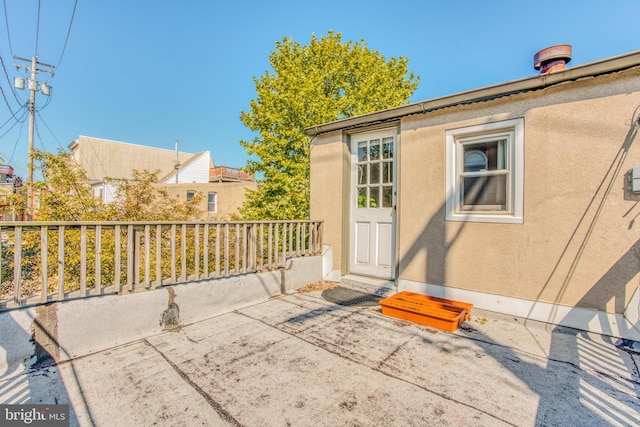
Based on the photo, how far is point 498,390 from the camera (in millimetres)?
2074

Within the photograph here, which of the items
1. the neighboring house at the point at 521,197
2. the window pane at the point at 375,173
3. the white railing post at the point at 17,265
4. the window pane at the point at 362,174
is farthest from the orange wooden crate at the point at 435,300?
the white railing post at the point at 17,265

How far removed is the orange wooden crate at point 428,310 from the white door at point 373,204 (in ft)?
Answer: 2.77

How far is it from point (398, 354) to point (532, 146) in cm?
276

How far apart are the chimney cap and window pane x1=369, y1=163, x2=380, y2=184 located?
8.33ft

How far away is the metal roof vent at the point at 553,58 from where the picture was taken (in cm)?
368

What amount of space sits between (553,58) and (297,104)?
6239 mm

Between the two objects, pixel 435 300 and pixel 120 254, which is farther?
pixel 435 300

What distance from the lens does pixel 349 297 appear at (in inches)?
168

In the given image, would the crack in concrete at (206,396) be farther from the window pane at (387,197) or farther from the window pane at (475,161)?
the window pane at (475,161)

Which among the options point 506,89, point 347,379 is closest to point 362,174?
point 506,89

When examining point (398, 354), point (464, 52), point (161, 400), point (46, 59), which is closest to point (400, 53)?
point (464, 52)

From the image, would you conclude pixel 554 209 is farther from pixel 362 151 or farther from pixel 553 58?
pixel 362 151

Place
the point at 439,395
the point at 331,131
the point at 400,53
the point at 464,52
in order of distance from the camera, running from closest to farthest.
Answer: the point at 439,395 < the point at 331,131 < the point at 464,52 < the point at 400,53

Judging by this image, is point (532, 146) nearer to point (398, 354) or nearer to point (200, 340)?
point (398, 354)
